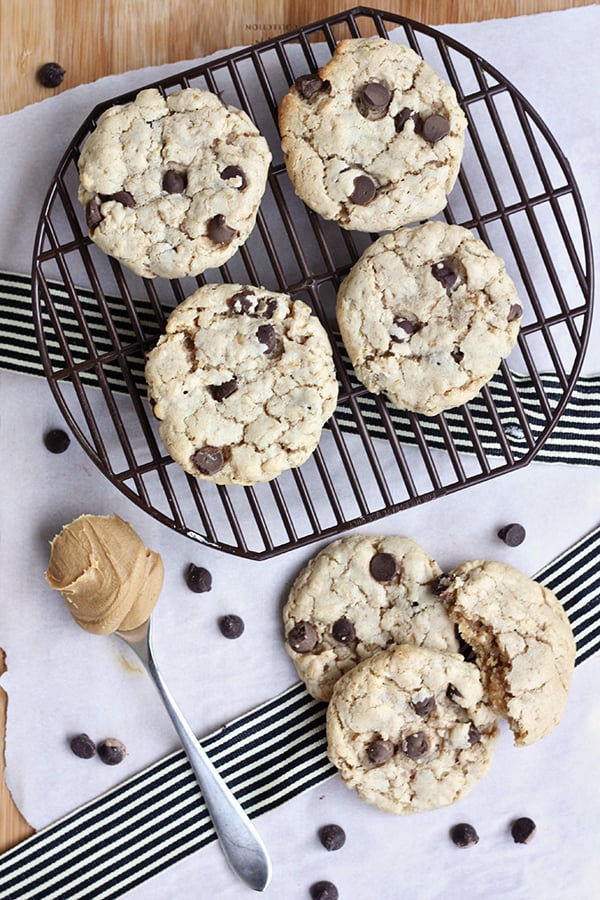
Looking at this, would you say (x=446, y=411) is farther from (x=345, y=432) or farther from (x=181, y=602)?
(x=181, y=602)

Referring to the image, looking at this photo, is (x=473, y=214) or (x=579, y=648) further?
(x=579, y=648)

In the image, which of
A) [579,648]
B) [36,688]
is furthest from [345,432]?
[36,688]

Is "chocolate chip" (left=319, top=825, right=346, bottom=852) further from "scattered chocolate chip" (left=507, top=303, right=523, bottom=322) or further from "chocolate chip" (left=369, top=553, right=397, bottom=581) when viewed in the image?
"scattered chocolate chip" (left=507, top=303, right=523, bottom=322)

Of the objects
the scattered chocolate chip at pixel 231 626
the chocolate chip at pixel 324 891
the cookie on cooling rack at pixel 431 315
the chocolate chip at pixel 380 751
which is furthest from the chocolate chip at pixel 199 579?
the chocolate chip at pixel 324 891

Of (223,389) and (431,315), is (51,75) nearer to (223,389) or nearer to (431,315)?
(223,389)

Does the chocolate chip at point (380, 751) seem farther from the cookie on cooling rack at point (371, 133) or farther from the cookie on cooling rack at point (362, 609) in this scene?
the cookie on cooling rack at point (371, 133)

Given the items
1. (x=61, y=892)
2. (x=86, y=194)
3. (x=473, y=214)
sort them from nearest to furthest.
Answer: (x=86, y=194) → (x=473, y=214) → (x=61, y=892)

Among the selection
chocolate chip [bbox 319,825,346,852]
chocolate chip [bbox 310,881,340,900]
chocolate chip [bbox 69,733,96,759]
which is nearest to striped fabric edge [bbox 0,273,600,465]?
chocolate chip [bbox 69,733,96,759]
